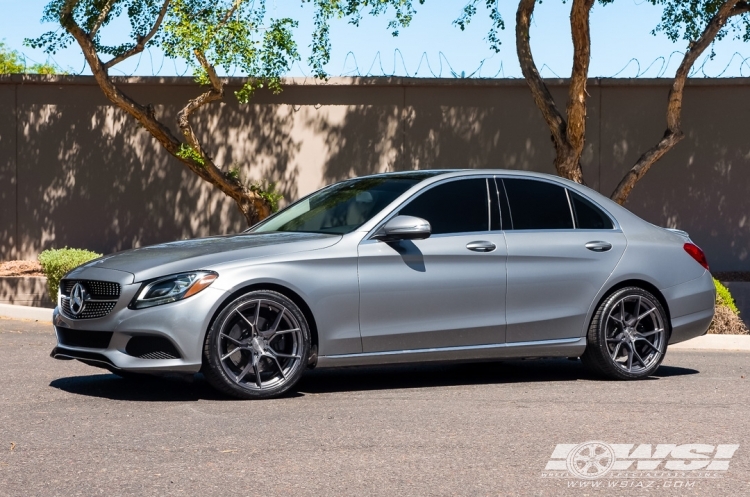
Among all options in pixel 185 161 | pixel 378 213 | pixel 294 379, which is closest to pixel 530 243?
pixel 378 213

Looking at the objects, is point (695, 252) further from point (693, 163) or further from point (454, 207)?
point (693, 163)

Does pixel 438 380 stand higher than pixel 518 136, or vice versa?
pixel 518 136

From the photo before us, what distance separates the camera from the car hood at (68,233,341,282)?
720 cm

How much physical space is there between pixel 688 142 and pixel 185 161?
24.9 feet

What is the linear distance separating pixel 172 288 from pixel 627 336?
12.0 ft

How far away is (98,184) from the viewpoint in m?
17.2

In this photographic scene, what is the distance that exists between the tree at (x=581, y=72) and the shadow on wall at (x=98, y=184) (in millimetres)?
5072

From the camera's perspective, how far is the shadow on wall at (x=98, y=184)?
56.2ft

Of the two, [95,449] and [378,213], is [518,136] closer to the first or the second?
[378,213]

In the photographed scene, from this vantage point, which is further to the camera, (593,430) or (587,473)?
(593,430)

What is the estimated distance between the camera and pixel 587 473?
17.8 ft

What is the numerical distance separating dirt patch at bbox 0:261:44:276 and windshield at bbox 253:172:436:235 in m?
8.62

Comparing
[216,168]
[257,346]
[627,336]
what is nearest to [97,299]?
[257,346]

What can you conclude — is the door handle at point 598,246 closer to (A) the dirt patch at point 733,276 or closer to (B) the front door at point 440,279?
Answer: (B) the front door at point 440,279
